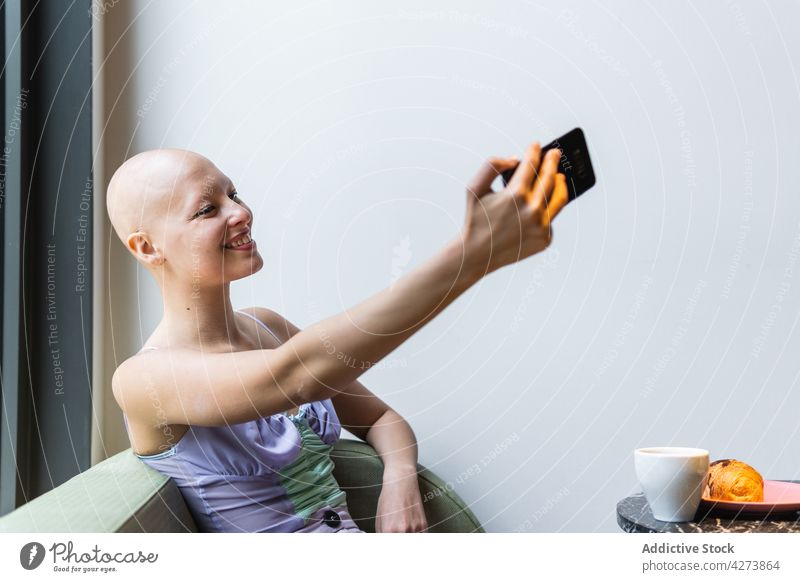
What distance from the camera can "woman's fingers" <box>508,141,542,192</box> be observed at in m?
0.47

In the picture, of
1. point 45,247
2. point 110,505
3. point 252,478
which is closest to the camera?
point 110,505

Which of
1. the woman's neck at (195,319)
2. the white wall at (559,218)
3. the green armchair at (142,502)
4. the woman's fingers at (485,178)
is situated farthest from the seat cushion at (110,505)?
the woman's fingers at (485,178)

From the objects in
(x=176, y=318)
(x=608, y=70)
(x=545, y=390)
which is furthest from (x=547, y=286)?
(x=176, y=318)

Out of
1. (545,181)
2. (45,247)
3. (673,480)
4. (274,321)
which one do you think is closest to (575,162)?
(545,181)

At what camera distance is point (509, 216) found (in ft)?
1.53

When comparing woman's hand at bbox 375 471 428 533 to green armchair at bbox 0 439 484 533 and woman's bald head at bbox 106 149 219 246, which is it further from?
woman's bald head at bbox 106 149 219 246

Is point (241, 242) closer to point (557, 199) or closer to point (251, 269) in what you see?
point (251, 269)

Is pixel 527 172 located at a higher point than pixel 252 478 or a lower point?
higher

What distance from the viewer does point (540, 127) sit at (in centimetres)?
86

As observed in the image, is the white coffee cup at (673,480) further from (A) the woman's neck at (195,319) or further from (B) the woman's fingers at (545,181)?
(A) the woman's neck at (195,319)

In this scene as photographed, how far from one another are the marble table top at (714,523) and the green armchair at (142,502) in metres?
0.21

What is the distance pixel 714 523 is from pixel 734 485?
0.03m

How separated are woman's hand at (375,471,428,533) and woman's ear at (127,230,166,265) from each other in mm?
296
